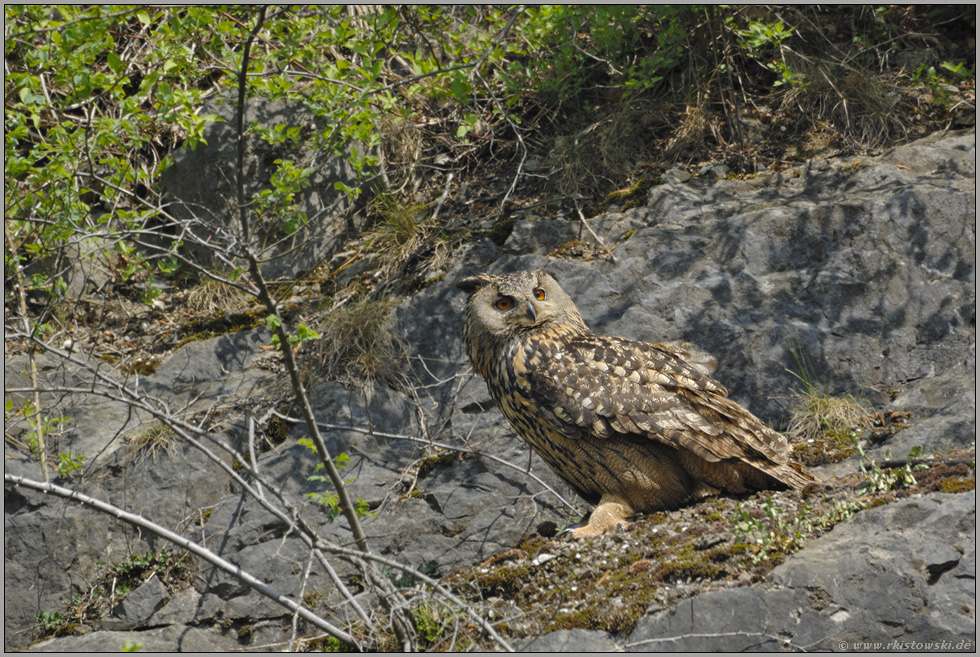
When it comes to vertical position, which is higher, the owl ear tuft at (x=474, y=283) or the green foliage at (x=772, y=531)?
the owl ear tuft at (x=474, y=283)

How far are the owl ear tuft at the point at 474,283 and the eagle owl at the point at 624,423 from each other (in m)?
0.25

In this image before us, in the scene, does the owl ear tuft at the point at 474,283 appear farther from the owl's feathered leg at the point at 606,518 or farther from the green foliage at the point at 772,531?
the green foliage at the point at 772,531

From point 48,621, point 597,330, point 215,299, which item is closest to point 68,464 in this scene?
point 48,621

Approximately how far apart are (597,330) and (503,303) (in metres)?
1.29

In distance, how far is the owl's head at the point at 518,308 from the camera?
381 cm

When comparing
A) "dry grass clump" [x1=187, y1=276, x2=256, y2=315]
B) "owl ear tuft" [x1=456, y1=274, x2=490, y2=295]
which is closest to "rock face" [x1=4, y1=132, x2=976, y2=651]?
"dry grass clump" [x1=187, y1=276, x2=256, y2=315]

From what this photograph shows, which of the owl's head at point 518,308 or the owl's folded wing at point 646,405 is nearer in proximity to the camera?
the owl's folded wing at point 646,405

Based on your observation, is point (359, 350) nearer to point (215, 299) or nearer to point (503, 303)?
point (215, 299)

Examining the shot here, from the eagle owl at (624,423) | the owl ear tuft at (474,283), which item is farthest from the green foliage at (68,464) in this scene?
the eagle owl at (624,423)

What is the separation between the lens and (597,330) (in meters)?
4.98

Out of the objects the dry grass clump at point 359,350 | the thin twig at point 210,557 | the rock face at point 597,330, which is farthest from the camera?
the dry grass clump at point 359,350

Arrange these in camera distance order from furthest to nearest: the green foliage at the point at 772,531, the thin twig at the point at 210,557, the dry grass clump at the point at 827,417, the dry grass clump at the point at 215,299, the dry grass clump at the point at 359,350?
the dry grass clump at the point at 215,299, the dry grass clump at the point at 359,350, the dry grass clump at the point at 827,417, the green foliage at the point at 772,531, the thin twig at the point at 210,557

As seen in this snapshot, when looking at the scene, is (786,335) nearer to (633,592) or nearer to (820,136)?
(820,136)

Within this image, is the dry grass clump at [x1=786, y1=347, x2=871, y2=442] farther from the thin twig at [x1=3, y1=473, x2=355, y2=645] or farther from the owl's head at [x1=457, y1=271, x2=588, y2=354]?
the thin twig at [x1=3, y1=473, x2=355, y2=645]
